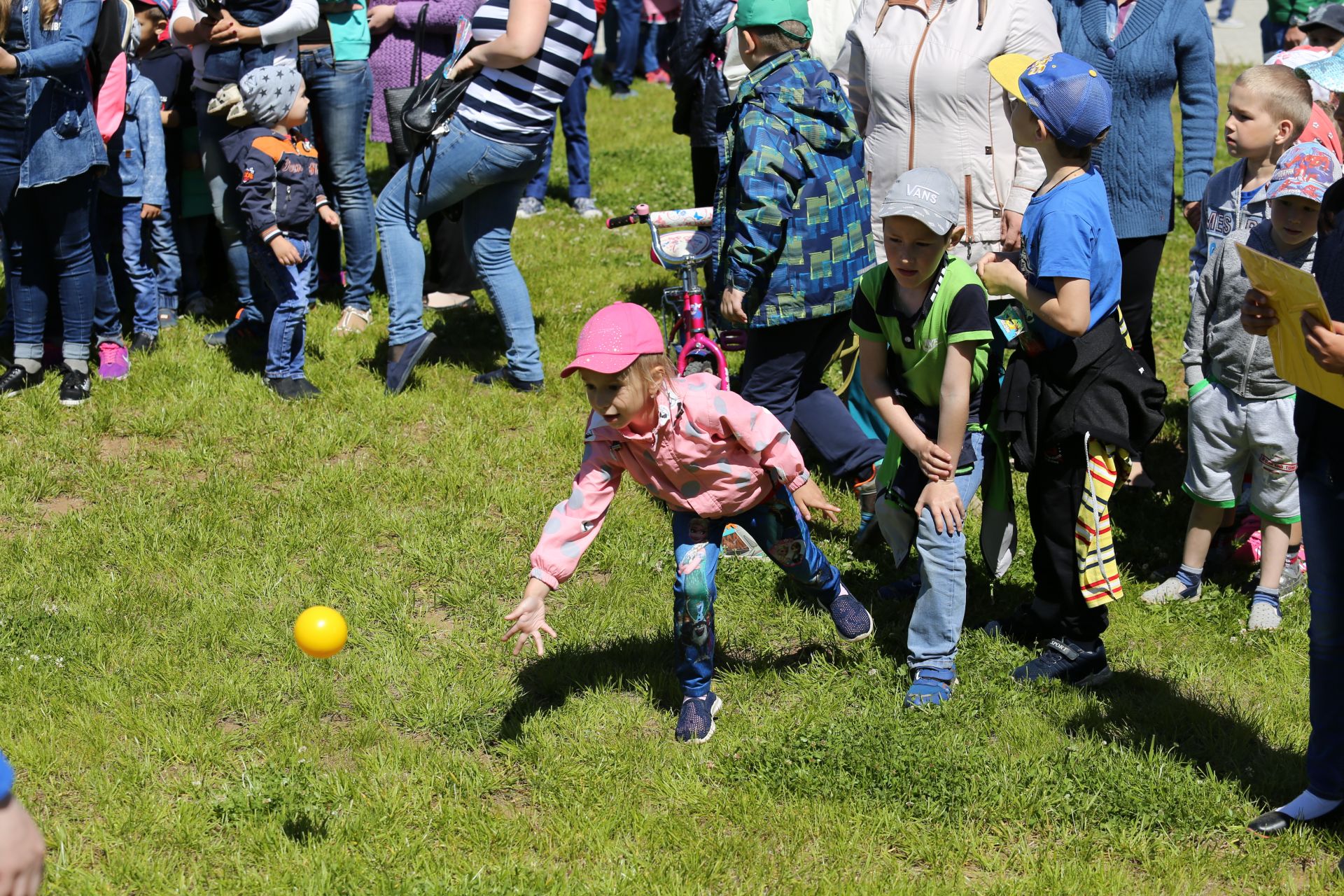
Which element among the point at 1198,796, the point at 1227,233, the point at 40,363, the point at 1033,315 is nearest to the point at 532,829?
the point at 1198,796

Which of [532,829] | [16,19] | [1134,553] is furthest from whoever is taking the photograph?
[16,19]

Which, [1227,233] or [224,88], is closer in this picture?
[1227,233]

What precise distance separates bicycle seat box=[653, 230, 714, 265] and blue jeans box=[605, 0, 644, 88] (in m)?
10.7

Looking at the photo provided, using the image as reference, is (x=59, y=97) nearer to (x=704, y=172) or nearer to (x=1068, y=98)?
(x=704, y=172)

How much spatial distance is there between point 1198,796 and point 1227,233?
2.49 m

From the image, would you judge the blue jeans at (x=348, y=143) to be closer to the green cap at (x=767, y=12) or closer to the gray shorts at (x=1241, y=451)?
the green cap at (x=767, y=12)

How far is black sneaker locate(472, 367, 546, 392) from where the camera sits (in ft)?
24.4

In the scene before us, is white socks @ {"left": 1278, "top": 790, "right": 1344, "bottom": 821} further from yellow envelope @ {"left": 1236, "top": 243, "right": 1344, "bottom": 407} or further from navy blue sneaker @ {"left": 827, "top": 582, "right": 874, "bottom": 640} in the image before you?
navy blue sneaker @ {"left": 827, "top": 582, "right": 874, "bottom": 640}

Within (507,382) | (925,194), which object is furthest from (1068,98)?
(507,382)

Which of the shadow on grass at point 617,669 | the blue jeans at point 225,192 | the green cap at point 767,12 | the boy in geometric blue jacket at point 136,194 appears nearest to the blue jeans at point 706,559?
the shadow on grass at point 617,669

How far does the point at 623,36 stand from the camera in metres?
16.7

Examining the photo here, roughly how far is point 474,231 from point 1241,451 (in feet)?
13.3

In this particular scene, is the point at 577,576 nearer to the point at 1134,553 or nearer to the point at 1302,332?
the point at 1134,553

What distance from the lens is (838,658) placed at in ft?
16.3
